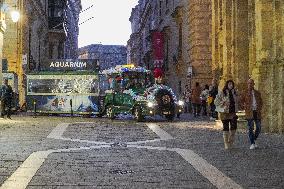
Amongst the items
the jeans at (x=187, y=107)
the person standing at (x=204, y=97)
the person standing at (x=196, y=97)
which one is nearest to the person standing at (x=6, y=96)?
the person standing at (x=196, y=97)

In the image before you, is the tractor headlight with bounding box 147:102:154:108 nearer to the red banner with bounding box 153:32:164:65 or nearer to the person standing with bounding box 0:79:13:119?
the person standing with bounding box 0:79:13:119

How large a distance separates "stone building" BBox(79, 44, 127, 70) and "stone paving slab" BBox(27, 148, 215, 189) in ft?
469

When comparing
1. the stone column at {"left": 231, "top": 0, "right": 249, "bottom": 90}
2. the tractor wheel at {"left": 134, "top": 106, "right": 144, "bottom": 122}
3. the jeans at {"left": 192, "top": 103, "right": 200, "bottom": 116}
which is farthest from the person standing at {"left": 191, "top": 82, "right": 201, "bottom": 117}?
the tractor wheel at {"left": 134, "top": 106, "right": 144, "bottom": 122}

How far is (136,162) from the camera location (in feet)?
31.7

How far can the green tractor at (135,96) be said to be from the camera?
23.6 m

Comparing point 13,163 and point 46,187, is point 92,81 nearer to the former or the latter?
point 13,163

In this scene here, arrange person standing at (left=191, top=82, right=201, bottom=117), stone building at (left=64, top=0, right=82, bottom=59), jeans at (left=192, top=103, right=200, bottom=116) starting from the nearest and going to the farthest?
person standing at (left=191, top=82, right=201, bottom=117) < jeans at (left=192, top=103, right=200, bottom=116) < stone building at (left=64, top=0, right=82, bottom=59)

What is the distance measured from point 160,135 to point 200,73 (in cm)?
1653

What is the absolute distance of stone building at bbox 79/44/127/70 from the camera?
15400cm

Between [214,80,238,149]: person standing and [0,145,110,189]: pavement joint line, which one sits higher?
[214,80,238,149]: person standing

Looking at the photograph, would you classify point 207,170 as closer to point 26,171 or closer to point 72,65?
point 26,171

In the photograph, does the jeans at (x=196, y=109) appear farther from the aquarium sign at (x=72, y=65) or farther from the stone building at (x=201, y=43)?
the aquarium sign at (x=72, y=65)

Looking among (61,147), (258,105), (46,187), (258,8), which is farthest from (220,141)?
(46,187)

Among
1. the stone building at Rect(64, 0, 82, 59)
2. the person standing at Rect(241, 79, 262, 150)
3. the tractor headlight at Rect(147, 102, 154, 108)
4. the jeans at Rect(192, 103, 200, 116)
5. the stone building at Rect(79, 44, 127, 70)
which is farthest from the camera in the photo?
the stone building at Rect(79, 44, 127, 70)
